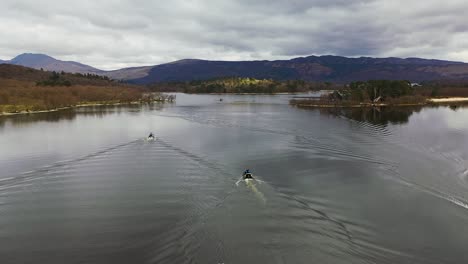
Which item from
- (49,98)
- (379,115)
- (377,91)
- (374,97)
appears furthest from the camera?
(377,91)

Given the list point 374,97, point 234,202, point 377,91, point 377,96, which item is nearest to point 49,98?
point 374,97

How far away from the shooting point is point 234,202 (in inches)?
781

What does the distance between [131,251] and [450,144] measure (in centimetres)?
3597

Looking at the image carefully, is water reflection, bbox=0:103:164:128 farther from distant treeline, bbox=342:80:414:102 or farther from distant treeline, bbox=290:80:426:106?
distant treeline, bbox=342:80:414:102

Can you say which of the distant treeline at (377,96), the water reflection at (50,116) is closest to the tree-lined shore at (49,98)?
the water reflection at (50,116)

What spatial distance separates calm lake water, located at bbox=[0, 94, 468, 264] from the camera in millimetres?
14516

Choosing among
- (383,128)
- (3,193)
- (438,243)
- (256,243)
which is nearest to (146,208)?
(256,243)

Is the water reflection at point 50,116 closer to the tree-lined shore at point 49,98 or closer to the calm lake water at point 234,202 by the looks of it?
the tree-lined shore at point 49,98

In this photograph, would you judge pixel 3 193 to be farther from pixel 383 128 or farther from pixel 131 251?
pixel 383 128

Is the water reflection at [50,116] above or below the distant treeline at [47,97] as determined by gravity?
below

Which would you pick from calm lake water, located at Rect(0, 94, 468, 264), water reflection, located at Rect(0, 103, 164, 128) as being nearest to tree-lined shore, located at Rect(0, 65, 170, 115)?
water reflection, located at Rect(0, 103, 164, 128)

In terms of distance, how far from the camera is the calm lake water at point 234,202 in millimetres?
14516

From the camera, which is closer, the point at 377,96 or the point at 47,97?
the point at 47,97

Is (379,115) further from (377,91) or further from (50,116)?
(50,116)
